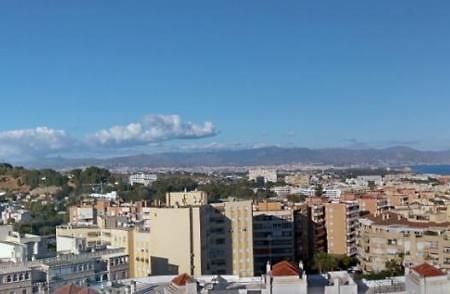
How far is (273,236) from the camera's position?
146 feet

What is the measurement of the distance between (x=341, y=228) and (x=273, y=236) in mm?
8383

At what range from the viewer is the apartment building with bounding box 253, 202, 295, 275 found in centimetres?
4372

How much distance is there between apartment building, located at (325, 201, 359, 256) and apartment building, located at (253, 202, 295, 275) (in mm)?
5700

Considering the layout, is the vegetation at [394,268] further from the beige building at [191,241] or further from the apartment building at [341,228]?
the apartment building at [341,228]

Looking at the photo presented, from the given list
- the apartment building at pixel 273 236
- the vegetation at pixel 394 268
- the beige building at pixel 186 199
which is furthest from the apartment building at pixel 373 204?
the beige building at pixel 186 199

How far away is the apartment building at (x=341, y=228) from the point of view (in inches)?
1983

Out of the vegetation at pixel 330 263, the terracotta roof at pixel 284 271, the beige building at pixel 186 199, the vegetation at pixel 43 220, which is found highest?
the beige building at pixel 186 199

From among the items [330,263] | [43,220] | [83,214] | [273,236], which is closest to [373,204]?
[273,236]

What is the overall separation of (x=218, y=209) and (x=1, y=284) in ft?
45.5

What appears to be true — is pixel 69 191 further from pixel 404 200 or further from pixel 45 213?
pixel 404 200

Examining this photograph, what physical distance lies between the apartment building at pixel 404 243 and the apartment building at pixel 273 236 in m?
5.96

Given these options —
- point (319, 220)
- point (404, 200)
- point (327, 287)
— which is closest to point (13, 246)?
point (327, 287)

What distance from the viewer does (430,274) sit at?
1692cm

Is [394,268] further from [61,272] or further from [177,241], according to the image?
[61,272]
